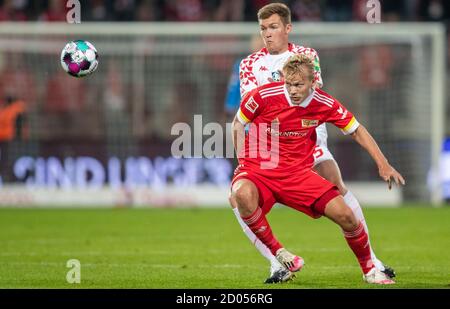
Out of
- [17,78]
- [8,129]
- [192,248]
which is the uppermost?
[17,78]

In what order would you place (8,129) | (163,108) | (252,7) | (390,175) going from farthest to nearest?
(252,7)
(163,108)
(8,129)
(390,175)

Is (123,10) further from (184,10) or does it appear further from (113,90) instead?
(113,90)

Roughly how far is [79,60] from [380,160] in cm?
292

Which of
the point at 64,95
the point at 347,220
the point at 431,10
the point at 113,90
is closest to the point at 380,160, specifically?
the point at 347,220

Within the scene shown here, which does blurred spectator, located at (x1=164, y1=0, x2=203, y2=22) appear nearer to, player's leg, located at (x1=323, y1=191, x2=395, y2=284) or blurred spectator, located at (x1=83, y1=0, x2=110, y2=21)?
blurred spectator, located at (x1=83, y1=0, x2=110, y2=21)

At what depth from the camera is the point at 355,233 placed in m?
8.33

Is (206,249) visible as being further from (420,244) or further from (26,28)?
(26,28)

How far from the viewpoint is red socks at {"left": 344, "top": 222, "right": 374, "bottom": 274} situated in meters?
8.34

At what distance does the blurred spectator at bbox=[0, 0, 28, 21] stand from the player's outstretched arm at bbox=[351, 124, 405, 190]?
14.6 metres

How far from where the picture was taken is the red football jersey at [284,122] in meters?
8.49

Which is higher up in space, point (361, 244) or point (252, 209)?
point (252, 209)

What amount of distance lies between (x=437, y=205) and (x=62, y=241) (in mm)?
8228

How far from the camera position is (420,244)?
477 inches
